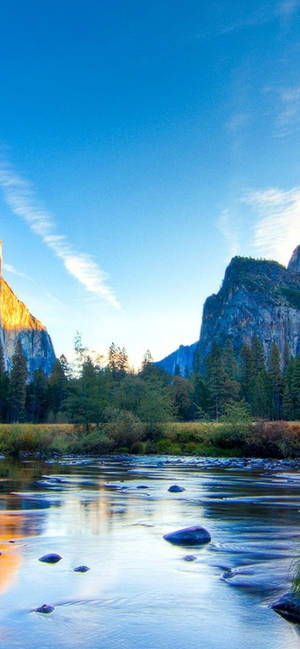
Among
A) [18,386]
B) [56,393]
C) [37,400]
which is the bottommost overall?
[37,400]

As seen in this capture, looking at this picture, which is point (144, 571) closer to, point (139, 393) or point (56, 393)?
point (139, 393)

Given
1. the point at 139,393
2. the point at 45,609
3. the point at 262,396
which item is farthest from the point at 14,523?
the point at 262,396

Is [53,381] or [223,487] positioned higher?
[53,381]

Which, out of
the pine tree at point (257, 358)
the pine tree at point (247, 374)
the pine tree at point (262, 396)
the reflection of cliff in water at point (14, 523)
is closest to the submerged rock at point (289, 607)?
the reflection of cliff in water at point (14, 523)

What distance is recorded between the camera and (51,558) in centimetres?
1152

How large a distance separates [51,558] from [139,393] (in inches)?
2453

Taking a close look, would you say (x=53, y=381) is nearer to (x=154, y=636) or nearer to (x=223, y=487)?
(x=223, y=487)

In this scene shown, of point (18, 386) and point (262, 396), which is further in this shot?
point (18, 386)

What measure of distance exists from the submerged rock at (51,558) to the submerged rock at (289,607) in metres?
4.74

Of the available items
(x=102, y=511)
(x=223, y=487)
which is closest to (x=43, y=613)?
(x=102, y=511)

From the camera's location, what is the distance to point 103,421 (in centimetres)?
7138

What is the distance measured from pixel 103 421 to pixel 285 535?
190ft

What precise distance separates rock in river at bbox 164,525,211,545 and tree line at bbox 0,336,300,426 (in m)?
37.6

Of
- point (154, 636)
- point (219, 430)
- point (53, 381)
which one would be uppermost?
point (53, 381)
